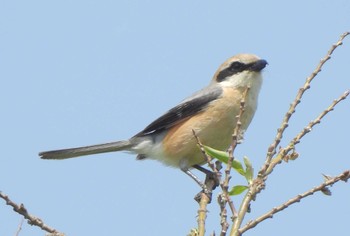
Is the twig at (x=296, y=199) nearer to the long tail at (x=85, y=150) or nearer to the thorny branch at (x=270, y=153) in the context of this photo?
the thorny branch at (x=270, y=153)

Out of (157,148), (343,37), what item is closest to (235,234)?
(343,37)

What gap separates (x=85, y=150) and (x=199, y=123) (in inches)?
52.8

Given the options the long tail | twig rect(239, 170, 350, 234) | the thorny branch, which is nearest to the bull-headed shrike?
the long tail

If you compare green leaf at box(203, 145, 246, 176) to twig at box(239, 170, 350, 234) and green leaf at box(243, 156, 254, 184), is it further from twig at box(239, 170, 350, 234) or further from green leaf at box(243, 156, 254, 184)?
twig at box(239, 170, 350, 234)

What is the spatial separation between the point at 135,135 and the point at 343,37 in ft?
13.6

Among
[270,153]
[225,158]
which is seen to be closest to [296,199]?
[270,153]

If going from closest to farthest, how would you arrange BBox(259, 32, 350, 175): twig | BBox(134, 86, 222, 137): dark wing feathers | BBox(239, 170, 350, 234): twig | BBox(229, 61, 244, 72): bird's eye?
BBox(239, 170, 350, 234): twig
BBox(259, 32, 350, 175): twig
BBox(134, 86, 222, 137): dark wing feathers
BBox(229, 61, 244, 72): bird's eye

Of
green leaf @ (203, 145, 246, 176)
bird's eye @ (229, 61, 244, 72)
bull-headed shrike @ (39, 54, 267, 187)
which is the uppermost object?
bird's eye @ (229, 61, 244, 72)

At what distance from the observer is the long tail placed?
22.3 ft

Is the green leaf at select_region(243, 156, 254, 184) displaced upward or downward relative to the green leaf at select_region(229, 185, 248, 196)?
upward

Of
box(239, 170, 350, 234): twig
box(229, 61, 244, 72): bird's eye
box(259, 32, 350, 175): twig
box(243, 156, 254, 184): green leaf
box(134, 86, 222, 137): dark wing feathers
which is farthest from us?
box(229, 61, 244, 72): bird's eye

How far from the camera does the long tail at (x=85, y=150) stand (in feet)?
22.3

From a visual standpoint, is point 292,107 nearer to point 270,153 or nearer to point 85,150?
point 270,153

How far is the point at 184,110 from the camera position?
23.4 ft
